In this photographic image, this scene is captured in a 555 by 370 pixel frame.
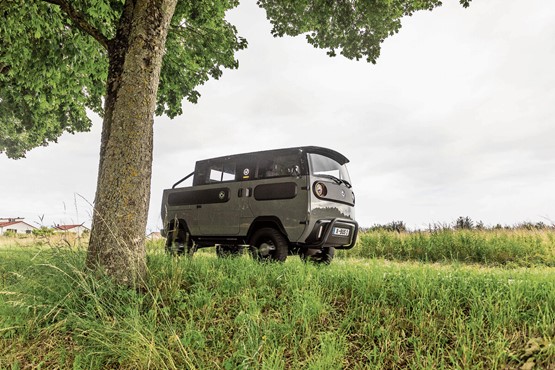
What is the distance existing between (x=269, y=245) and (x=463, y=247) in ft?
24.3

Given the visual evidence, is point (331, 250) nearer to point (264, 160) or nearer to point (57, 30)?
point (264, 160)

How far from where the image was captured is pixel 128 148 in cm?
468

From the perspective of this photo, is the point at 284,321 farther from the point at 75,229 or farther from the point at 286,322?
the point at 75,229

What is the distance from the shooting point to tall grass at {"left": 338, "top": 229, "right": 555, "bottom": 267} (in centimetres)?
1065

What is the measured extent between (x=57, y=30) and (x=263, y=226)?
23.5ft

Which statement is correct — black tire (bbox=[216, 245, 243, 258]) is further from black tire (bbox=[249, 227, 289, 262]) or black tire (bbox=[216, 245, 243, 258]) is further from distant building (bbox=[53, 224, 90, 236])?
distant building (bbox=[53, 224, 90, 236])

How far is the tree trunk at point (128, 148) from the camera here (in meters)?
4.52

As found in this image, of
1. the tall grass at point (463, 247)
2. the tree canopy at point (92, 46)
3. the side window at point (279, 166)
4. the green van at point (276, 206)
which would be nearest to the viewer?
the green van at point (276, 206)

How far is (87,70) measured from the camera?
32.3 ft

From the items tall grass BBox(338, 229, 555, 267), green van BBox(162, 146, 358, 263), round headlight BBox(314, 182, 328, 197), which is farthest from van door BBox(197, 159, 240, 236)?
tall grass BBox(338, 229, 555, 267)

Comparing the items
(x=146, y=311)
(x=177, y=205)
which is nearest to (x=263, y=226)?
(x=177, y=205)

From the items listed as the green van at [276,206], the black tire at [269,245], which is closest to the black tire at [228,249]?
the green van at [276,206]

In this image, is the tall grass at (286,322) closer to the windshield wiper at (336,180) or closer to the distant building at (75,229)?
the distant building at (75,229)

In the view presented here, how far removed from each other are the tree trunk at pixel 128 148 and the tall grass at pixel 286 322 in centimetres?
36
